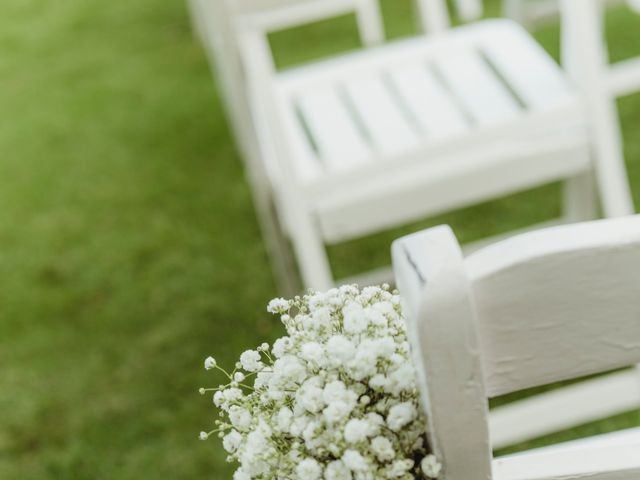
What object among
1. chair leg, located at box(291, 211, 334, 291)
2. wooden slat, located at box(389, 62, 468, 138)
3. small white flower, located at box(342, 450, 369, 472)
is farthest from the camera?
wooden slat, located at box(389, 62, 468, 138)

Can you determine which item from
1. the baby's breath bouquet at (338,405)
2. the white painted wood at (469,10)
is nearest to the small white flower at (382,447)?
the baby's breath bouquet at (338,405)

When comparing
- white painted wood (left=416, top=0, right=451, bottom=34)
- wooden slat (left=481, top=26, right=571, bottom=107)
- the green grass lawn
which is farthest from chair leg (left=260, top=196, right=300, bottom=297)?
white painted wood (left=416, top=0, right=451, bottom=34)

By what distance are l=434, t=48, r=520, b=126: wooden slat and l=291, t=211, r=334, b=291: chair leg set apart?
40 cm

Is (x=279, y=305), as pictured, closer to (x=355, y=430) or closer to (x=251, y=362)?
(x=251, y=362)

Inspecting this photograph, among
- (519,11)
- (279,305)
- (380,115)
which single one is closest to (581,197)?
(380,115)

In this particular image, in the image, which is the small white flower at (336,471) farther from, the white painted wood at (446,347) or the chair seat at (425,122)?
the chair seat at (425,122)

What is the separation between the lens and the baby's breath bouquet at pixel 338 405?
674 mm

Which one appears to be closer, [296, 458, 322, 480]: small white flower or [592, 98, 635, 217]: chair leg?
[296, 458, 322, 480]: small white flower

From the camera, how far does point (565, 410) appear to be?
186 cm

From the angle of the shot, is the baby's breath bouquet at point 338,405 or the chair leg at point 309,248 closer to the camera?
the baby's breath bouquet at point 338,405

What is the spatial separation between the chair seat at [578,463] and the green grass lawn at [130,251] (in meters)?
1.27

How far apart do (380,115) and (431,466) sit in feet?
4.57

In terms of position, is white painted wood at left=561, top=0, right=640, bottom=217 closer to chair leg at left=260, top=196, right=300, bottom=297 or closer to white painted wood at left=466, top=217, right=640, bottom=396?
chair leg at left=260, top=196, right=300, bottom=297

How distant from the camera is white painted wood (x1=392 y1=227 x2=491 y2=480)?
1.78 feet
